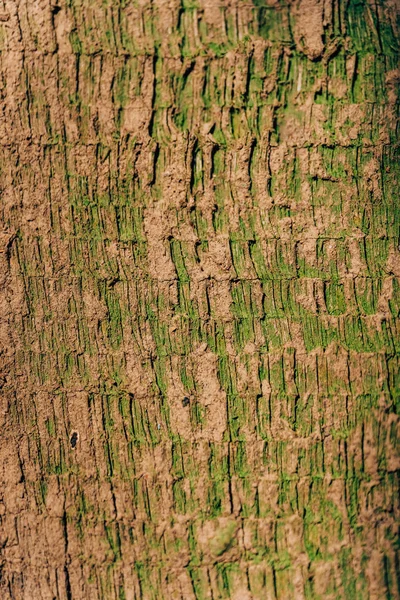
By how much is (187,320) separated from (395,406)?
1.32 feet

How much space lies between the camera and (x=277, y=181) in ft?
3.49

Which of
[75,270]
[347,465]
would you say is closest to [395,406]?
[347,465]

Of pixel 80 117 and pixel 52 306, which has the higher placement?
pixel 80 117

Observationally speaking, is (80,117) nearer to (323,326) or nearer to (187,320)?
(187,320)

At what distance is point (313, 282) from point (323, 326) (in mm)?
80

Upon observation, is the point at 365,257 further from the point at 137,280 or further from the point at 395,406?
the point at 137,280

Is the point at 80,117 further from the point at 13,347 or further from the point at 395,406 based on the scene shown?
the point at 395,406

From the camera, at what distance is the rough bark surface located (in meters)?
1.04

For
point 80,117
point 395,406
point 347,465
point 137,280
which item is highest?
point 80,117

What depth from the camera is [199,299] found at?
1.08m

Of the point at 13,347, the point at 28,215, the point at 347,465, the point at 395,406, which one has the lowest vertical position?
the point at 347,465

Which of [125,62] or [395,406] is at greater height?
[125,62]

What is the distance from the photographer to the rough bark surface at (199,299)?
3.41ft

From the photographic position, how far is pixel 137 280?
1.08m
